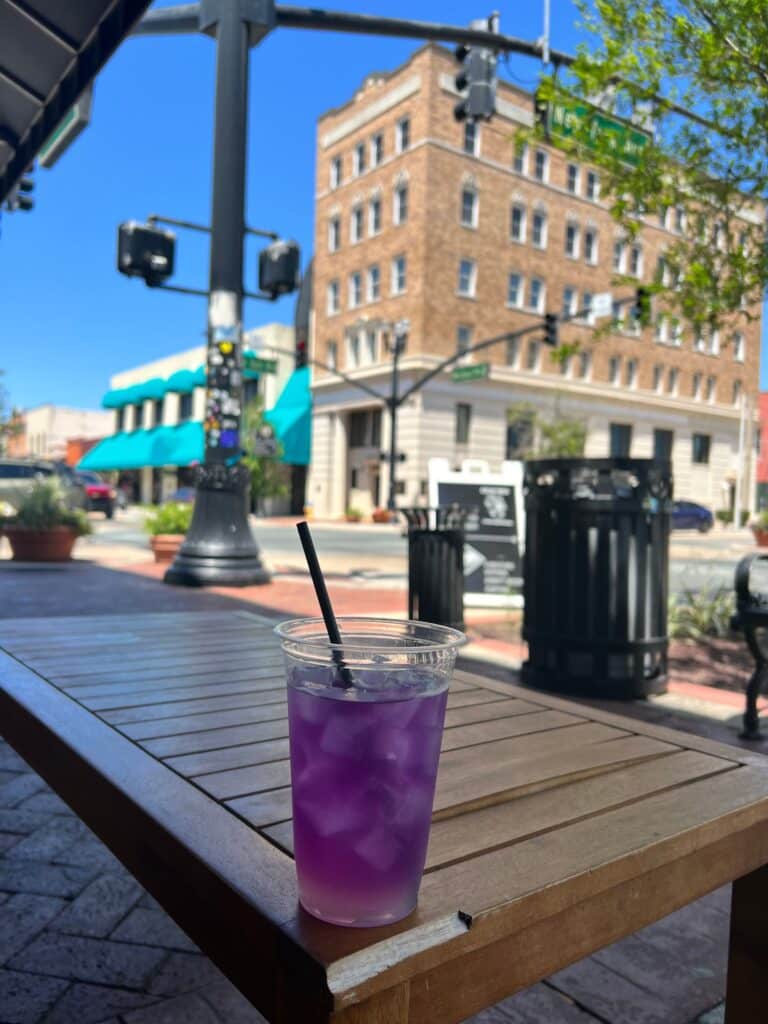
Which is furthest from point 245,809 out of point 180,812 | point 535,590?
point 535,590

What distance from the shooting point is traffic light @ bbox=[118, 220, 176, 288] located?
7.61 meters

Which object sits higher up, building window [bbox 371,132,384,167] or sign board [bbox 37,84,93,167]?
building window [bbox 371,132,384,167]

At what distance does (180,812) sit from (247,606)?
19.6ft

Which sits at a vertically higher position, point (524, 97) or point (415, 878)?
point (524, 97)

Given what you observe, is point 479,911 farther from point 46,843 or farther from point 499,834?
point 46,843

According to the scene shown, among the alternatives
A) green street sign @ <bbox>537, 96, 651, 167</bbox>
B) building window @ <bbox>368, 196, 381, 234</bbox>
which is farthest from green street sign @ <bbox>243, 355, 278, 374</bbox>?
building window @ <bbox>368, 196, 381, 234</bbox>

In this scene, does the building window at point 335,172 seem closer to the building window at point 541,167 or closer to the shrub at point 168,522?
the building window at point 541,167

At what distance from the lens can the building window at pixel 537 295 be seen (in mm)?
35281

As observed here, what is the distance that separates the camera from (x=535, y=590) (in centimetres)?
409

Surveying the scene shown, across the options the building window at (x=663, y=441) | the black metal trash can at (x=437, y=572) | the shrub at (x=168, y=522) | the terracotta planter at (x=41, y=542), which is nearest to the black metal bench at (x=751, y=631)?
the black metal trash can at (x=437, y=572)

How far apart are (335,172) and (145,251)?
104 feet

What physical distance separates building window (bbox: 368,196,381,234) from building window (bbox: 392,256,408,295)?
2.01 meters

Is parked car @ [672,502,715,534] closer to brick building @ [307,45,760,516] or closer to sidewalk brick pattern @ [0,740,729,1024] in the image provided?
brick building @ [307,45,760,516]

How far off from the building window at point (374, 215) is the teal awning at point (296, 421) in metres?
7.22
